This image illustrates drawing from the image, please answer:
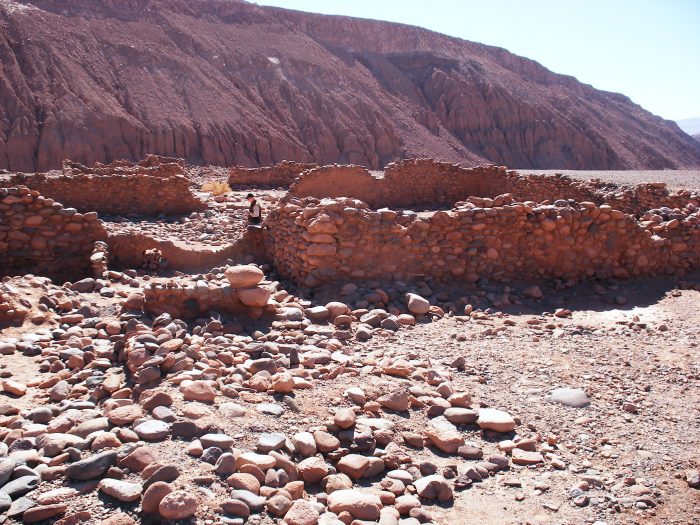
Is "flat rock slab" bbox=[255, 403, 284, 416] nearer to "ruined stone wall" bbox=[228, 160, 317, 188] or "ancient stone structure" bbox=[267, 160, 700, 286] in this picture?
→ "ancient stone structure" bbox=[267, 160, 700, 286]

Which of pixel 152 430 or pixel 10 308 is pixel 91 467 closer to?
pixel 152 430

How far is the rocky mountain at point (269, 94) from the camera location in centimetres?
3216

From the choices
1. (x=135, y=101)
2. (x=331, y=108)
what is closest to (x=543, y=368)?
(x=135, y=101)

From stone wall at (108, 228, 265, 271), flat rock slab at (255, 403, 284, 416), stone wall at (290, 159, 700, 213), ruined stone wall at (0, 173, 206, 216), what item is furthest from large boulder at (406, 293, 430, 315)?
ruined stone wall at (0, 173, 206, 216)

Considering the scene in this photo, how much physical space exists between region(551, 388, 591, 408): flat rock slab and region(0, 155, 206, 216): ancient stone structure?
10.2 m

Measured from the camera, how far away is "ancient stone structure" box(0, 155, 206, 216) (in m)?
11.7

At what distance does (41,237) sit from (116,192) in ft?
13.7

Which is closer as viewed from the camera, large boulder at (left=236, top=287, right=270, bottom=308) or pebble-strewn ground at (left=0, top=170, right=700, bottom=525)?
pebble-strewn ground at (left=0, top=170, right=700, bottom=525)

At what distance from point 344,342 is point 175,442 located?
2551 mm

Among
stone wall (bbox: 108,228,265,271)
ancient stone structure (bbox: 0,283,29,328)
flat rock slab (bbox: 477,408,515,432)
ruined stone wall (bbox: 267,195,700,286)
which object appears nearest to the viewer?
flat rock slab (bbox: 477,408,515,432)

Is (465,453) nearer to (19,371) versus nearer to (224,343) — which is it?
(224,343)


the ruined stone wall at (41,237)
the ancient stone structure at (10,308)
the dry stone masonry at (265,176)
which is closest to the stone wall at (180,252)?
the ruined stone wall at (41,237)

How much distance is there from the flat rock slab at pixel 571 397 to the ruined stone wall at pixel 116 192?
10.2 metres

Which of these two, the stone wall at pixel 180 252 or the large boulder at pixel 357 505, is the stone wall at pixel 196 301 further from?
the large boulder at pixel 357 505
